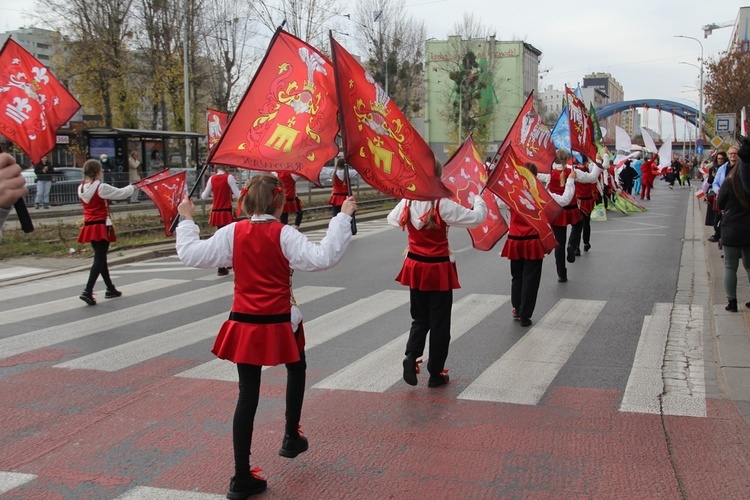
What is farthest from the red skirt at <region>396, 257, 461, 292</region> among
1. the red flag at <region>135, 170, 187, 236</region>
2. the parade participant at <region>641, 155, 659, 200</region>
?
the parade participant at <region>641, 155, 659, 200</region>

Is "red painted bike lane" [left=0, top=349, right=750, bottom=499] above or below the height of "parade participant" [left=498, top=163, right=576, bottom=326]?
below

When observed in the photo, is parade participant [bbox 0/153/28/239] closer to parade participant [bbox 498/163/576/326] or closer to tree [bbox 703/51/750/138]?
parade participant [bbox 498/163/576/326]

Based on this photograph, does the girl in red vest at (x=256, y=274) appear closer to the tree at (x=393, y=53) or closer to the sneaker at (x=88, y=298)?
the sneaker at (x=88, y=298)

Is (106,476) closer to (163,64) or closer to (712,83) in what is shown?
(163,64)

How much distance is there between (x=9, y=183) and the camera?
2.91 m

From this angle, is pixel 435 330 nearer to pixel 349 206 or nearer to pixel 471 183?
pixel 471 183

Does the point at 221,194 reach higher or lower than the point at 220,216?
higher

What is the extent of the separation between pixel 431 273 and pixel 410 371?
0.81 metres

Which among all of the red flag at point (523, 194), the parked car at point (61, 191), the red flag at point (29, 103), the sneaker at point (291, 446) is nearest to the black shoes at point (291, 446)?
the sneaker at point (291, 446)

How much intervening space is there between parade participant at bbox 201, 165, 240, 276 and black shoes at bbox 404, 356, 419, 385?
6.39 m

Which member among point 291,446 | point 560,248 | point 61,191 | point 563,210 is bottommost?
point 291,446

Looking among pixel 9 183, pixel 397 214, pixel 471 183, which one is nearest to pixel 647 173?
pixel 471 183

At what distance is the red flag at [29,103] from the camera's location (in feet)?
25.0

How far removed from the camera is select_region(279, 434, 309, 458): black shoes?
15.9ft
